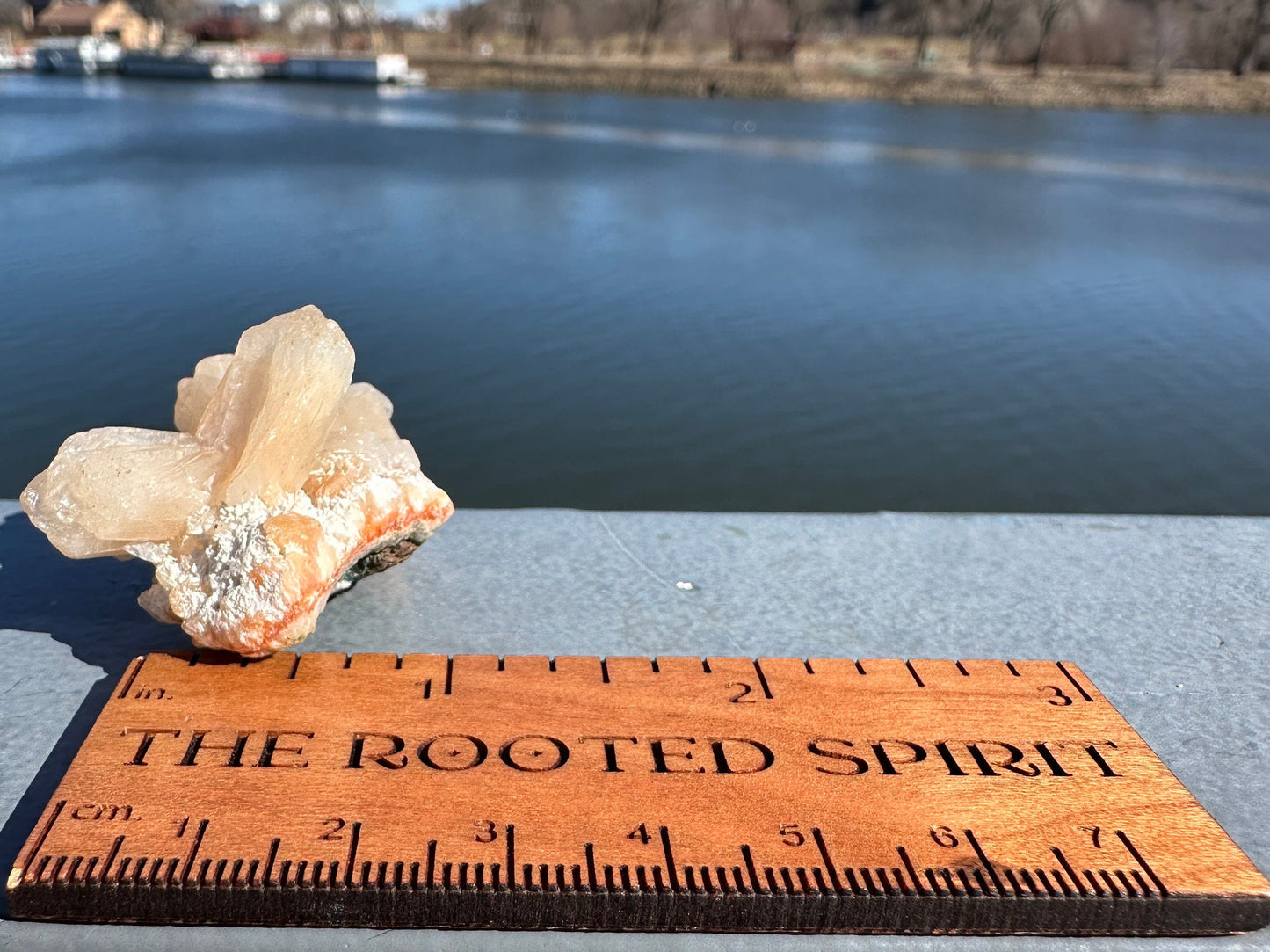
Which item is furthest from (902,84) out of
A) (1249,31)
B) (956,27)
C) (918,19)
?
(956,27)

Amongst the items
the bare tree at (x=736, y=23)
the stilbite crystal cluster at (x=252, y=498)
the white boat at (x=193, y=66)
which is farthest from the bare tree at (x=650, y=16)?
the stilbite crystal cluster at (x=252, y=498)

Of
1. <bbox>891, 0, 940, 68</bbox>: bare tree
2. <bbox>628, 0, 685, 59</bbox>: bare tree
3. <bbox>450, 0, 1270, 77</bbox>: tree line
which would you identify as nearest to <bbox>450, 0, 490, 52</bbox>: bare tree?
<bbox>450, 0, 1270, 77</bbox>: tree line

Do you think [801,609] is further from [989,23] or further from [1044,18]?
[989,23]

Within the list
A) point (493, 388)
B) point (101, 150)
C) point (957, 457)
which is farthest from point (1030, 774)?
point (101, 150)

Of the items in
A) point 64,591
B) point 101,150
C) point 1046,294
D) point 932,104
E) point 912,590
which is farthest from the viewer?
point 932,104

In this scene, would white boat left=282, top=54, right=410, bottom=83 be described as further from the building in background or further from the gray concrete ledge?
the gray concrete ledge

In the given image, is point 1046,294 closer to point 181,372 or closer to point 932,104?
point 181,372
